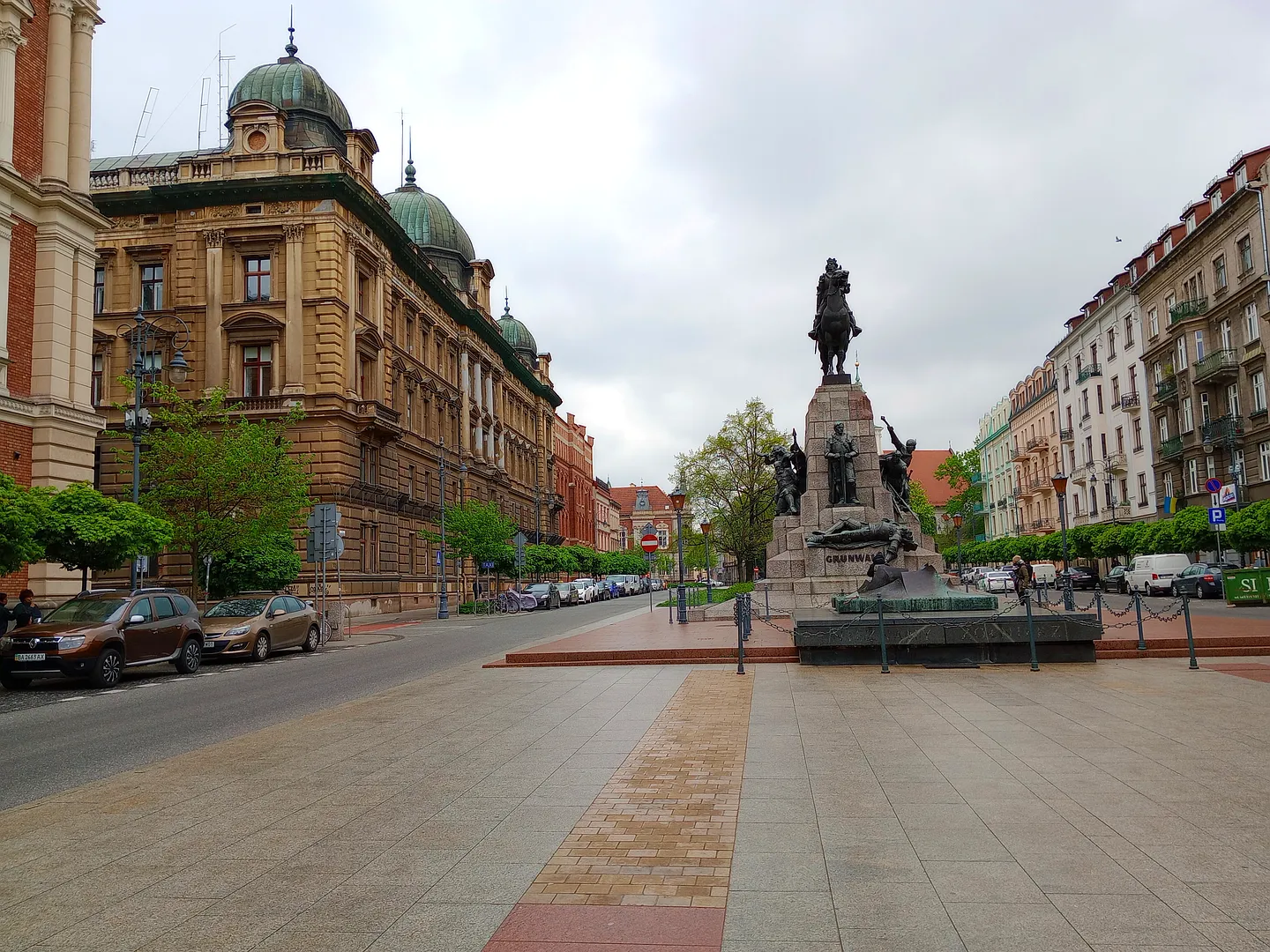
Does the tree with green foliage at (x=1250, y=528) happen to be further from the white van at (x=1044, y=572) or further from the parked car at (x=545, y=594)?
the parked car at (x=545, y=594)

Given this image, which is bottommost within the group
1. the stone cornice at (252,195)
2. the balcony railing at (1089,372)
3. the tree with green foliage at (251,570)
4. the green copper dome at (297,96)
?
the tree with green foliage at (251,570)

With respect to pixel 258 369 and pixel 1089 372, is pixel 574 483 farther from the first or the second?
pixel 258 369

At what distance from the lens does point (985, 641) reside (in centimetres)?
1473

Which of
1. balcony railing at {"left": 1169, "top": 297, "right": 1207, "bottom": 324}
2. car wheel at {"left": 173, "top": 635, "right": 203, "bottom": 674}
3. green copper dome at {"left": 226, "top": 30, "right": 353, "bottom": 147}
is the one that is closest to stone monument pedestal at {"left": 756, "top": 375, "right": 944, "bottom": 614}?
car wheel at {"left": 173, "top": 635, "right": 203, "bottom": 674}

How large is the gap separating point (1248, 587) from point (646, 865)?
28.2 meters

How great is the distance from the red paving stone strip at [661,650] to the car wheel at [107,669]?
20.1 ft

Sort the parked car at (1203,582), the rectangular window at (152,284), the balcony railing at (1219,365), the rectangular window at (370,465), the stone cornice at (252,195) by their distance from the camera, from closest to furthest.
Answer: the parked car at (1203,582)
the stone cornice at (252,195)
the rectangular window at (152,284)
the balcony railing at (1219,365)
the rectangular window at (370,465)

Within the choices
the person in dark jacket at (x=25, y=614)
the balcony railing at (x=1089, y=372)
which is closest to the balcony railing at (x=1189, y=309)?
the balcony railing at (x=1089, y=372)

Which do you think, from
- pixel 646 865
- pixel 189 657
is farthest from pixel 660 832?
pixel 189 657

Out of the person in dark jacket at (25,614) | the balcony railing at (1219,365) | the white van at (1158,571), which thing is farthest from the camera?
the balcony railing at (1219,365)

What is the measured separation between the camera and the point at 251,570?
3169cm

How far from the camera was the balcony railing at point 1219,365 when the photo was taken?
44000 mm

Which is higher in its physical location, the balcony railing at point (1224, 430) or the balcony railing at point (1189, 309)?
the balcony railing at point (1189, 309)

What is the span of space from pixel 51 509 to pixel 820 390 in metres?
19.1
